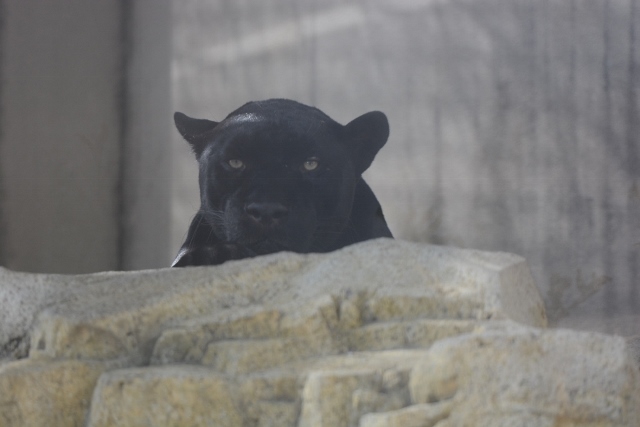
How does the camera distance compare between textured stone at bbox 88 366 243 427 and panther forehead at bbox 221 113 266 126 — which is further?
panther forehead at bbox 221 113 266 126

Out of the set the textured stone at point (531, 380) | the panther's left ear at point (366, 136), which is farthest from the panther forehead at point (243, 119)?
the textured stone at point (531, 380)

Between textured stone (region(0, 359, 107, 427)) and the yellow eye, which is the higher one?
the yellow eye

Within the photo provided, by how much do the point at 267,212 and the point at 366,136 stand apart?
→ 67cm

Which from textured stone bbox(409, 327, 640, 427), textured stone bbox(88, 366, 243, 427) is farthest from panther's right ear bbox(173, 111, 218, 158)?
textured stone bbox(409, 327, 640, 427)

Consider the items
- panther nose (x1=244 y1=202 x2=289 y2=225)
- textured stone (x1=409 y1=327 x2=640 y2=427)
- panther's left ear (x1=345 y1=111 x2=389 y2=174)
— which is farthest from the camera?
panther's left ear (x1=345 y1=111 x2=389 y2=174)

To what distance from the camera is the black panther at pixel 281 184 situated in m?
2.89

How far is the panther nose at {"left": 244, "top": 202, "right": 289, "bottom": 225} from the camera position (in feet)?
9.34

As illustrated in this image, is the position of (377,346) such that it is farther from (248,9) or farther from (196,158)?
(248,9)

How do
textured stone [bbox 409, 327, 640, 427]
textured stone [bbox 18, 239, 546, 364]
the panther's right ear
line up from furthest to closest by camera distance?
1. the panther's right ear
2. textured stone [bbox 18, 239, 546, 364]
3. textured stone [bbox 409, 327, 640, 427]

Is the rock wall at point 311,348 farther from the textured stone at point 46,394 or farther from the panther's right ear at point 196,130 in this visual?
the panther's right ear at point 196,130

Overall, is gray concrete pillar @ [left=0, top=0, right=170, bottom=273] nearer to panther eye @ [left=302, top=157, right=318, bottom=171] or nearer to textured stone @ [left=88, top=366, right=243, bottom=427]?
panther eye @ [left=302, top=157, right=318, bottom=171]

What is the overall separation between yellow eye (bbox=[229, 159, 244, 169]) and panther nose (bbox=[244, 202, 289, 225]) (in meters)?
0.20

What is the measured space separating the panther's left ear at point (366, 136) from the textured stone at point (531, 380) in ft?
6.26

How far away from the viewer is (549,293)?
3684 millimetres
